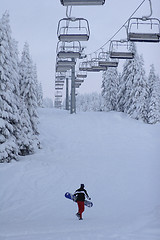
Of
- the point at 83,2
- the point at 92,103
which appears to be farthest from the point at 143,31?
the point at 92,103

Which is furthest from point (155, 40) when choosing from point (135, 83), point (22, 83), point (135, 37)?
point (135, 83)

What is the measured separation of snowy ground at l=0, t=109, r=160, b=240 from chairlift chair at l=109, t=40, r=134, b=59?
6.84 m

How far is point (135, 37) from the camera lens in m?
9.61

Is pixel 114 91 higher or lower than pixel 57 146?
higher

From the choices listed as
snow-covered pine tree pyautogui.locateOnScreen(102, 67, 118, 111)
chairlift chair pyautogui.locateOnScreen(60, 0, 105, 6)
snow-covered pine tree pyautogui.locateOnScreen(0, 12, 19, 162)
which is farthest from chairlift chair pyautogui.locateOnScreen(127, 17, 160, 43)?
snow-covered pine tree pyautogui.locateOnScreen(102, 67, 118, 111)

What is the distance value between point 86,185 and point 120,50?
7.65 meters

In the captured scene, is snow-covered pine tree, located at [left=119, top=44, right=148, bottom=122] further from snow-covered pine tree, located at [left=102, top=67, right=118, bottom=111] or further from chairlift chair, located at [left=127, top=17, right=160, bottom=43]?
chairlift chair, located at [left=127, top=17, right=160, bottom=43]

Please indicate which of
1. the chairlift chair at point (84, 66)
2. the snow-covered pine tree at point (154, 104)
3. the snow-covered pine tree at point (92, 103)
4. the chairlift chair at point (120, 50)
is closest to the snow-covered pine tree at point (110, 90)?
the snow-covered pine tree at point (154, 104)

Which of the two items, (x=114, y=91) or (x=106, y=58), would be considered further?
(x=114, y=91)

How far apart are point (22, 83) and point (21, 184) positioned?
12093mm

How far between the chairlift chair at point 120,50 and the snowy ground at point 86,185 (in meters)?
6.84

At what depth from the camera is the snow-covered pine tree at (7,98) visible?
18625mm

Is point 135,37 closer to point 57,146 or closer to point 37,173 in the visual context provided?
point 37,173

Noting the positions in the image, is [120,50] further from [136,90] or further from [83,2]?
[136,90]
